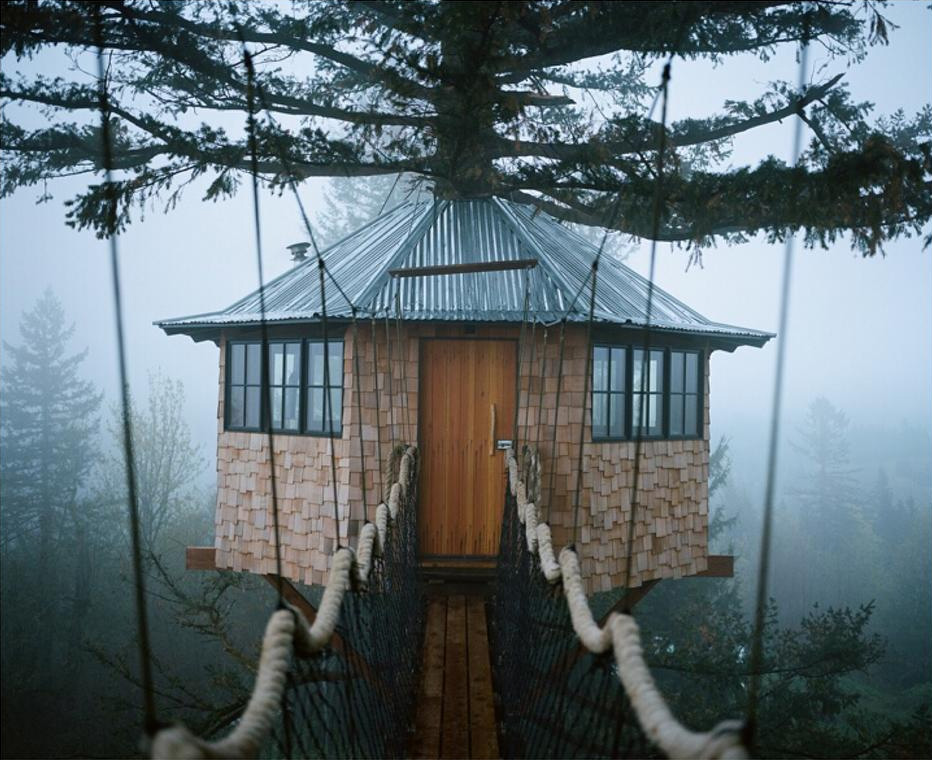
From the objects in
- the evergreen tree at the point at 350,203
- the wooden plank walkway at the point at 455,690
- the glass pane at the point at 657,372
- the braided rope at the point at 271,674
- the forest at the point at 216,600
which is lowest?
the forest at the point at 216,600

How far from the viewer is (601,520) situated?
22.8 feet

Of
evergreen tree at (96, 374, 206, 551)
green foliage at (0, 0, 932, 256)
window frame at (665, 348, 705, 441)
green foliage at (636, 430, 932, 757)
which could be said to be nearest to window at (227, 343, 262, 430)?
green foliage at (0, 0, 932, 256)

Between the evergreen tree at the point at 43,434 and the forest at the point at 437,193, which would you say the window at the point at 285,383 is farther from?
the evergreen tree at the point at 43,434

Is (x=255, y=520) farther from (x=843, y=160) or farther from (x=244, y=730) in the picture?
(x=244, y=730)

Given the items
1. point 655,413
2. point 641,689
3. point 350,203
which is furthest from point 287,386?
point 350,203

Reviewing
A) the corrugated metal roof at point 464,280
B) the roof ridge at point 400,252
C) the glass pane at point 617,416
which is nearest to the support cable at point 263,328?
the corrugated metal roof at point 464,280

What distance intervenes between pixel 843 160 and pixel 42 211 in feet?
152

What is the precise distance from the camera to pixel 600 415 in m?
6.98

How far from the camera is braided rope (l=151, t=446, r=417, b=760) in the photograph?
123cm

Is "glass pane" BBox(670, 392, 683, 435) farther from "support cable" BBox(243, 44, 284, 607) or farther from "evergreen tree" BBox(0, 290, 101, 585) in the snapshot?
"evergreen tree" BBox(0, 290, 101, 585)

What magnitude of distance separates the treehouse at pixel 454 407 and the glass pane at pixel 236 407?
2 cm

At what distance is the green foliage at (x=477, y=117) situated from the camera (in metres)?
5.91

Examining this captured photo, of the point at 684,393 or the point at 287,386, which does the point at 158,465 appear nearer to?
the point at 287,386

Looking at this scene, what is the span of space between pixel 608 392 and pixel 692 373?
1.19 metres
